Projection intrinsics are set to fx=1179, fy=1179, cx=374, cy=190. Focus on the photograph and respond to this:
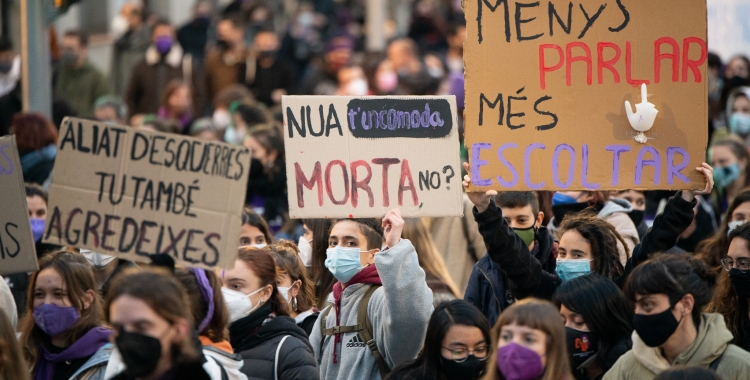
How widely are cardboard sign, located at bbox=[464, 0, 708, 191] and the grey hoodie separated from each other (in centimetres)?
59

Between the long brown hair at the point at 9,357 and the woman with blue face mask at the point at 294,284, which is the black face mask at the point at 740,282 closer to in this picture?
the woman with blue face mask at the point at 294,284

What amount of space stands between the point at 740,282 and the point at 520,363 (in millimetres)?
1633

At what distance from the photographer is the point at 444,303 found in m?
5.12

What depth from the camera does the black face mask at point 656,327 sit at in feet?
15.5

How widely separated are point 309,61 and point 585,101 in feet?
41.9

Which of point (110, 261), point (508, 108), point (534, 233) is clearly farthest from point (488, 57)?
point (110, 261)

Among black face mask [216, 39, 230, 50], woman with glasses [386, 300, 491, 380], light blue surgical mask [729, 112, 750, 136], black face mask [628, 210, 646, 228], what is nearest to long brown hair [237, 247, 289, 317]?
woman with glasses [386, 300, 491, 380]

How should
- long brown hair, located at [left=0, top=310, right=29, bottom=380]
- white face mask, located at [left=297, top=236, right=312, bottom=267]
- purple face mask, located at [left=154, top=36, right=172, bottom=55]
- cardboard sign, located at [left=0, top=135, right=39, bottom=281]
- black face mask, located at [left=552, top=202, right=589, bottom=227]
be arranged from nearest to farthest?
long brown hair, located at [left=0, top=310, right=29, bottom=380]
cardboard sign, located at [left=0, top=135, right=39, bottom=281]
white face mask, located at [left=297, top=236, right=312, bottom=267]
black face mask, located at [left=552, top=202, right=589, bottom=227]
purple face mask, located at [left=154, top=36, right=172, bottom=55]

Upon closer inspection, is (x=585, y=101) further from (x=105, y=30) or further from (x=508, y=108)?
(x=105, y=30)

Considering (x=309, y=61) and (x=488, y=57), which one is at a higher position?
(x=309, y=61)

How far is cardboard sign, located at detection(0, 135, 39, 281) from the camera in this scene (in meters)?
5.51

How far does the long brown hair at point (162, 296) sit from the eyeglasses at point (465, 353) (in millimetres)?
1299

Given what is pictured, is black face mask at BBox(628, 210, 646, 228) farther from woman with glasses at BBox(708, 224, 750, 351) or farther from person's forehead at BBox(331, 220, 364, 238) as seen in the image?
person's forehead at BBox(331, 220, 364, 238)

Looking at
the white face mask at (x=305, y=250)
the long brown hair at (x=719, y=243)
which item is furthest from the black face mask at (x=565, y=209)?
the white face mask at (x=305, y=250)
